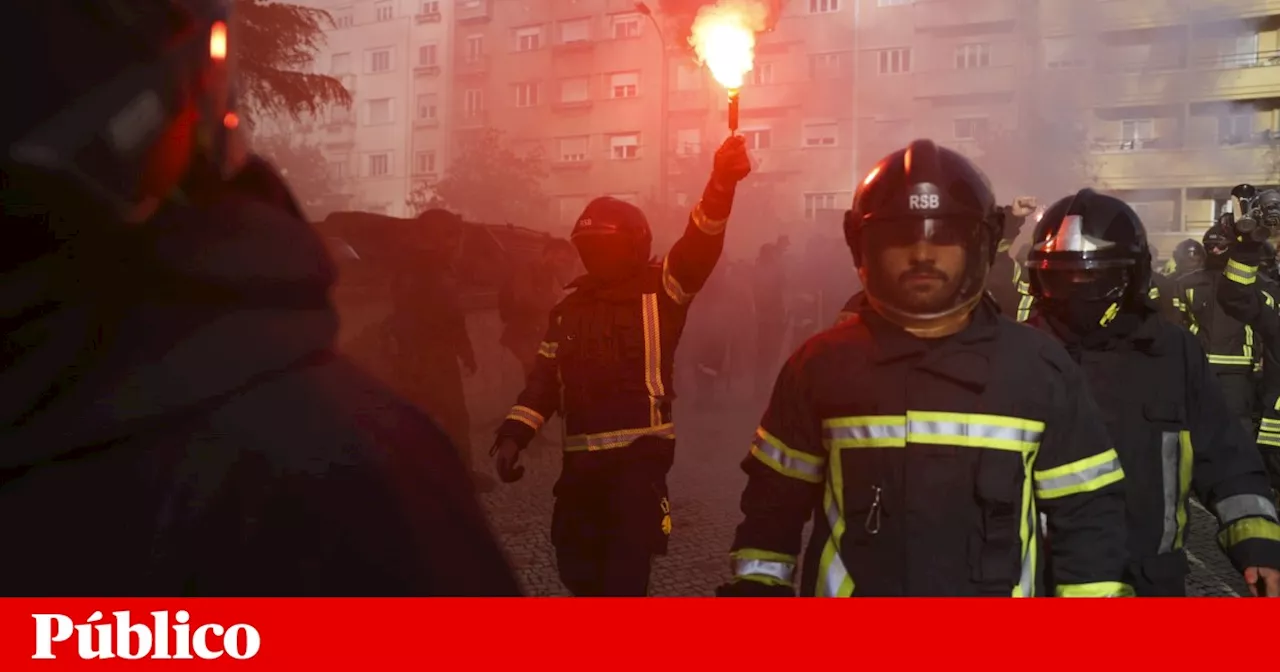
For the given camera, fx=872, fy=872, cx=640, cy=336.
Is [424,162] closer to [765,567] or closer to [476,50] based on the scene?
[476,50]

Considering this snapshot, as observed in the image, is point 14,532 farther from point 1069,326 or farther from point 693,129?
point 693,129

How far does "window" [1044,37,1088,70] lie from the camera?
12.5m

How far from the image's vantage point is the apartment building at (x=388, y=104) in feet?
34.5

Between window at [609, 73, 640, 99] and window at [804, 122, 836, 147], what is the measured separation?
8.31ft

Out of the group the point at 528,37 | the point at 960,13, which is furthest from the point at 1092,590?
the point at 960,13

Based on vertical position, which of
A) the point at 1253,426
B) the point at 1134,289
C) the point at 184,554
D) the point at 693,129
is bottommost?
the point at 1253,426

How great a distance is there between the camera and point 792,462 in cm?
205

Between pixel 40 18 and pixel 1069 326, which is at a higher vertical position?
pixel 40 18

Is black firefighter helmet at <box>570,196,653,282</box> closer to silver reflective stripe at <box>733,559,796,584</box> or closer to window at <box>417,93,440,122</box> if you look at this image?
silver reflective stripe at <box>733,559,796,584</box>

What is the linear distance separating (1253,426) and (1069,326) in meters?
3.91

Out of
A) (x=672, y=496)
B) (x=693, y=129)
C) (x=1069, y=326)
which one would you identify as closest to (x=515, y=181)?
(x=693, y=129)

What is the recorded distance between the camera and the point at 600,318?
3.27 meters

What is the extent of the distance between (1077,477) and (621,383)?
1673mm

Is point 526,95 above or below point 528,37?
below
